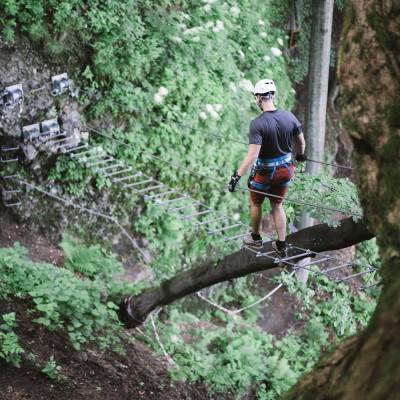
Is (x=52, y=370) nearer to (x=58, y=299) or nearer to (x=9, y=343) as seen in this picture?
(x=9, y=343)

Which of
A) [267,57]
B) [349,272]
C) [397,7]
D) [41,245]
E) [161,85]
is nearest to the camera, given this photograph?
[397,7]

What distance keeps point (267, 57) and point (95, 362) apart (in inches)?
293

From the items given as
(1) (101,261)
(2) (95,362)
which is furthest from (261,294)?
(2) (95,362)

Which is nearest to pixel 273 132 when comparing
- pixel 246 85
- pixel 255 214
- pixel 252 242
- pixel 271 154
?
pixel 271 154

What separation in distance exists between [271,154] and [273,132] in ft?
0.87

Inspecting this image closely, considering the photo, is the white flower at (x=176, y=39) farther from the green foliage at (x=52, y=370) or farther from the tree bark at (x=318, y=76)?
the green foliage at (x=52, y=370)

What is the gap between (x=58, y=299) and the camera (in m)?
7.45

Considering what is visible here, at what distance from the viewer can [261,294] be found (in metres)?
12.5

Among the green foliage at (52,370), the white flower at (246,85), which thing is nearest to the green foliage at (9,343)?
the green foliage at (52,370)

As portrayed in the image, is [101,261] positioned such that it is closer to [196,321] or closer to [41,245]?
[41,245]

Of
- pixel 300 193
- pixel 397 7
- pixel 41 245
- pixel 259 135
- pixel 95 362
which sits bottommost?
pixel 95 362

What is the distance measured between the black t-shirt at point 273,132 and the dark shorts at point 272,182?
19cm

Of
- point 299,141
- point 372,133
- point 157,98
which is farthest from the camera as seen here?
point 157,98

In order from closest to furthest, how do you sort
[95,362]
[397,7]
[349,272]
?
[397,7]
[95,362]
[349,272]
